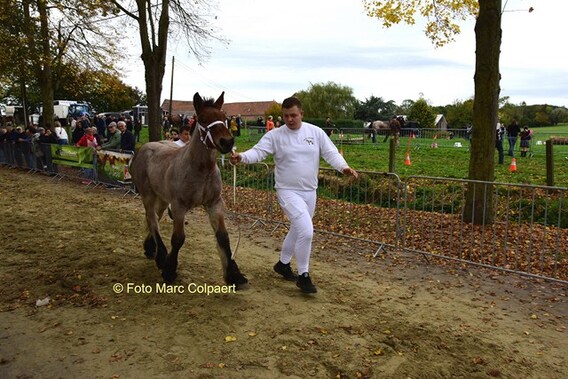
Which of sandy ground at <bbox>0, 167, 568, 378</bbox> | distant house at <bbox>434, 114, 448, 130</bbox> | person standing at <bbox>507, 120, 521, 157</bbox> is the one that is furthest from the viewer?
distant house at <bbox>434, 114, 448, 130</bbox>

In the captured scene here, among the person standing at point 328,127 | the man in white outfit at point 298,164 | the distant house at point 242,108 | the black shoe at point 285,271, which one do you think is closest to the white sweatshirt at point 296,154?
the man in white outfit at point 298,164

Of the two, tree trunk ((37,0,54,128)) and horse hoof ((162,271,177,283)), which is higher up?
tree trunk ((37,0,54,128))

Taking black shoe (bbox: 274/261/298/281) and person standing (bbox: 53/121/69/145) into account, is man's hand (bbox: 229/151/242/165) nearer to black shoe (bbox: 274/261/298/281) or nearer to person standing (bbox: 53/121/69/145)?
black shoe (bbox: 274/261/298/281)

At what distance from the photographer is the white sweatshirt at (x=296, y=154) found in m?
5.15

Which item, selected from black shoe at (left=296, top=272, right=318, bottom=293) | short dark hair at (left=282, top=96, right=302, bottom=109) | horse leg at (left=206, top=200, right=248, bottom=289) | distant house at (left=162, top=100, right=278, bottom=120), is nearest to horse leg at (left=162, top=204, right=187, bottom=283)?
horse leg at (left=206, top=200, right=248, bottom=289)

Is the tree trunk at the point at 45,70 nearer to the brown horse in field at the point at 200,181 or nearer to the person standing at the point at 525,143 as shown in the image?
the brown horse in field at the point at 200,181

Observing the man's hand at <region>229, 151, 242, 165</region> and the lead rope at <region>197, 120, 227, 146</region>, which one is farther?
the man's hand at <region>229, 151, 242, 165</region>

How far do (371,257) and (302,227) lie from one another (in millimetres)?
2334

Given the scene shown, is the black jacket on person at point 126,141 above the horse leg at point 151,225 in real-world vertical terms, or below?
above

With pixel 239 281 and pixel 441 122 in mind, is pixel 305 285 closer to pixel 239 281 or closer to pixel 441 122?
pixel 239 281

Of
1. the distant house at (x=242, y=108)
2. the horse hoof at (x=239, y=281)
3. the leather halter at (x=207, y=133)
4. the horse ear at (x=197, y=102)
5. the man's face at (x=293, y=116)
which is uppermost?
the distant house at (x=242, y=108)

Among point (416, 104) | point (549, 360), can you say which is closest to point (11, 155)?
point (549, 360)

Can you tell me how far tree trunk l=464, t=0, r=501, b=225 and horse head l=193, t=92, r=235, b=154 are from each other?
4901 millimetres

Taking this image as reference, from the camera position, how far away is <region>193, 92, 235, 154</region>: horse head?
4.52 metres
